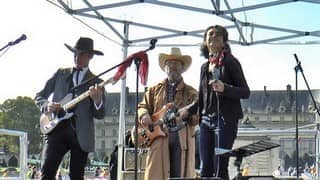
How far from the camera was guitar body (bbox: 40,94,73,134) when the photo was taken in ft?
16.0

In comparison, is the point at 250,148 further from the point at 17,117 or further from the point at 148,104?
the point at 17,117

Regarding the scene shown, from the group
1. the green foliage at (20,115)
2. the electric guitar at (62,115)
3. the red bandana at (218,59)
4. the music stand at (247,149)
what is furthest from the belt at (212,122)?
the green foliage at (20,115)

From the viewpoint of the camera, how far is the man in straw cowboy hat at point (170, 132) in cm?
546

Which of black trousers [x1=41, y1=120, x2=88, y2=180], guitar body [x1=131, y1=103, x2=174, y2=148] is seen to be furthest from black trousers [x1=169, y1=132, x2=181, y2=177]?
black trousers [x1=41, y1=120, x2=88, y2=180]

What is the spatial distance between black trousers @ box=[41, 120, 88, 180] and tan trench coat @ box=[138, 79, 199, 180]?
752mm

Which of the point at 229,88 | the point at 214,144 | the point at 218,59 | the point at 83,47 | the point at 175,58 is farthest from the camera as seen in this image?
the point at 175,58

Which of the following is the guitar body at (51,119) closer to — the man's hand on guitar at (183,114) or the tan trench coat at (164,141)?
the tan trench coat at (164,141)

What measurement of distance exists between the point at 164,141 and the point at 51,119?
1.15 metres

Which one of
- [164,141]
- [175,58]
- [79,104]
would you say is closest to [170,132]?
[164,141]

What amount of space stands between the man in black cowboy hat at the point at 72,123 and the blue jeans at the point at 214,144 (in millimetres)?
1046

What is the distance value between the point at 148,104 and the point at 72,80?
86cm

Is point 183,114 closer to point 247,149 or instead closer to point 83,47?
point 83,47

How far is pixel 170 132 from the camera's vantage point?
5.52 meters

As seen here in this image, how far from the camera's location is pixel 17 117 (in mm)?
73188
